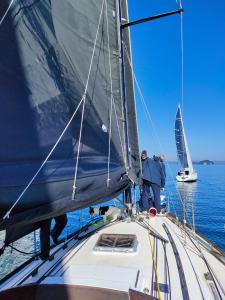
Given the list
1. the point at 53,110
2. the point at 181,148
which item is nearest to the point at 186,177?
the point at 181,148

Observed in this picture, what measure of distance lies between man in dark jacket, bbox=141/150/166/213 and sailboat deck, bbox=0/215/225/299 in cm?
264

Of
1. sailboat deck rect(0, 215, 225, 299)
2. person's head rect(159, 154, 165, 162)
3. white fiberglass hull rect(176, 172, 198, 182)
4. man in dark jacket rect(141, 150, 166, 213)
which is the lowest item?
white fiberglass hull rect(176, 172, 198, 182)

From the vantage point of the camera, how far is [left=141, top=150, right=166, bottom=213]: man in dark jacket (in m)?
7.35

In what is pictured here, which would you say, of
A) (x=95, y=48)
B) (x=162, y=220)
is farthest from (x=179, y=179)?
(x=95, y=48)

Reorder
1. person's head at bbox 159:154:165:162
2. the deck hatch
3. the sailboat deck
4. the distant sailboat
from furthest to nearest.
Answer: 1. the distant sailboat
2. person's head at bbox 159:154:165:162
3. the deck hatch
4. the sailboat deck

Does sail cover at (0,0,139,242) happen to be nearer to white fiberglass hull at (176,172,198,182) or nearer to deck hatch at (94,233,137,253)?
deck hatch at (94,233,137,253)

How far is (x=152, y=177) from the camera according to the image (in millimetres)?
7426

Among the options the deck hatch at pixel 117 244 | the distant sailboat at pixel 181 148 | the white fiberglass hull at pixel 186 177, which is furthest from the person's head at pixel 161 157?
the white fiberglass hull at pixel 186 177

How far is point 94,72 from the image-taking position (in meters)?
3.40

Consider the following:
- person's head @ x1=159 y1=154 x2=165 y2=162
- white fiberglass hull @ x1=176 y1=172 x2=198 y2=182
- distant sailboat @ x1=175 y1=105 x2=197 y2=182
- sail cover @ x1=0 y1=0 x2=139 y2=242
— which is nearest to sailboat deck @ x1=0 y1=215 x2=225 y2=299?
sail cover @ x1=0 y1=0 x2=139 y2=242

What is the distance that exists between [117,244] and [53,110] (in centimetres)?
213

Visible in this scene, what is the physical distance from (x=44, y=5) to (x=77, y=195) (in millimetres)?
1770

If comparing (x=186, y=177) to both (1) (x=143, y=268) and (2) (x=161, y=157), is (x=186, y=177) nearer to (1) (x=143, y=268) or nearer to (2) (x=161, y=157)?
(2) (x=161, y=157)

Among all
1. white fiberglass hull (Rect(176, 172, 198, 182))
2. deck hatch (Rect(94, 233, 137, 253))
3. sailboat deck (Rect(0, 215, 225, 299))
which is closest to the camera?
sailboat deck (Rect(0, 215, 225, 299))
